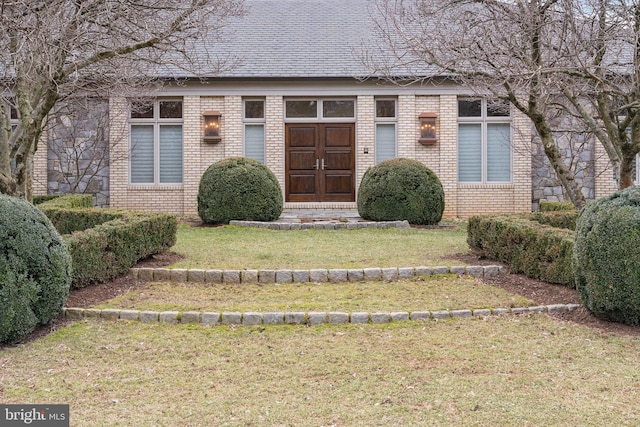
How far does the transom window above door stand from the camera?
16.5 meters

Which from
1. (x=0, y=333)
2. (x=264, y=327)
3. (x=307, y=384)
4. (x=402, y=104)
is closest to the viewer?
(x=307, y=384)

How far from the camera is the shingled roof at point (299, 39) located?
53.0 feet

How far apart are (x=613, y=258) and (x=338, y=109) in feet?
37.8

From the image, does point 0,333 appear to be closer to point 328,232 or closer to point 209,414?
point 209,414

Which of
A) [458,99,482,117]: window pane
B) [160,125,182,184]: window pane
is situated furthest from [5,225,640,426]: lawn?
[458,99,482,117]: window pane

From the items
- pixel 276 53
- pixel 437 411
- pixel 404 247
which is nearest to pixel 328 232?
pixel 404 247

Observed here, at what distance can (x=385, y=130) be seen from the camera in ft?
54.2

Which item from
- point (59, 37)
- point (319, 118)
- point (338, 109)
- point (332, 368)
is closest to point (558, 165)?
point (332, 368)

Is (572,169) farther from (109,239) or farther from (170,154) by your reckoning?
(109,239)

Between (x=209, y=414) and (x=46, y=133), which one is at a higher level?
(x=46, y=133)

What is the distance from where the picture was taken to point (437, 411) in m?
3.88

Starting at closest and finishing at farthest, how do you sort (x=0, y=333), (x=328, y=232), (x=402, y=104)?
(x=0, y=333), (x=328, y=232), (x=402, y=104)

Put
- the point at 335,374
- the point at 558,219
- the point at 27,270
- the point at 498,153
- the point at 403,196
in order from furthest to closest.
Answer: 1. the point at 498,153
2. the point at 403,196
3. the point at 558,219
4. the point at 27,270
5. the point at 335,374

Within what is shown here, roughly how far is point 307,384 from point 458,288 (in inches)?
135
